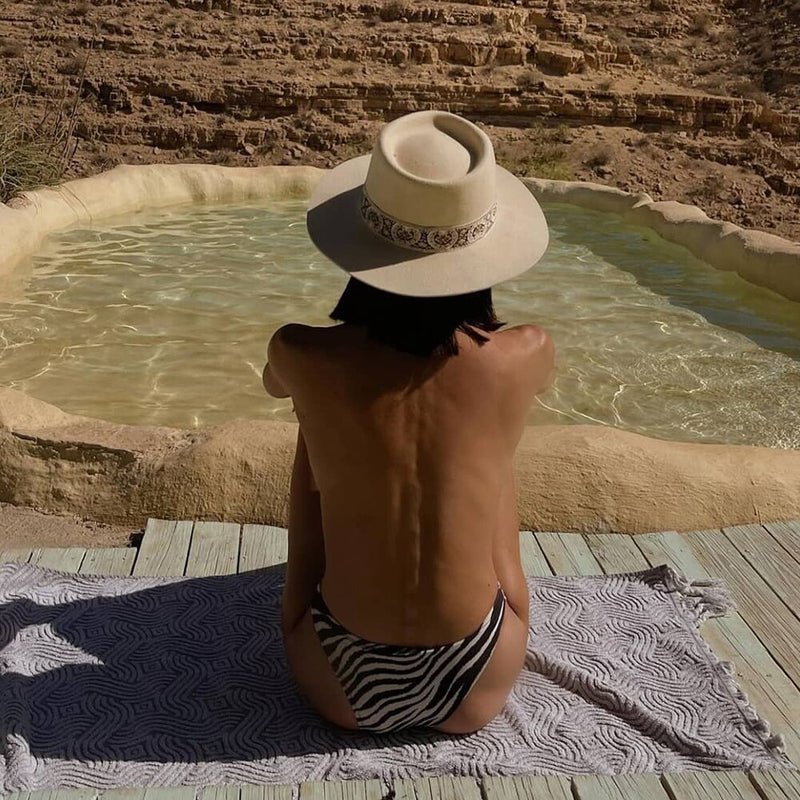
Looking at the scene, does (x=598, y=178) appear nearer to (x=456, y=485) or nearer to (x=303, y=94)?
(x=303, y=94)

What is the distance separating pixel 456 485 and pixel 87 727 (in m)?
0.93

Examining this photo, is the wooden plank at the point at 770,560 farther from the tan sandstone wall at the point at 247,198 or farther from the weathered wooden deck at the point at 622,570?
the tan sandstone wall at the point at 247,198

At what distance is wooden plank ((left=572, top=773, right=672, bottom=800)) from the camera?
5.97 feet

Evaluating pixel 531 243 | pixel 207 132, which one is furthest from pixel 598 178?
pixel 531 243

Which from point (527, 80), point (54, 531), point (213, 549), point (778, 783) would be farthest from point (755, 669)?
point (527, 80)

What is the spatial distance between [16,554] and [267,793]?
129 cm

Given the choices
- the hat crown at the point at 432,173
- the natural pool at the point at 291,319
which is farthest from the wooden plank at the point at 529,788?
the natural pool at the point at 291,319

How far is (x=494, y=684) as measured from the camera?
1.92m

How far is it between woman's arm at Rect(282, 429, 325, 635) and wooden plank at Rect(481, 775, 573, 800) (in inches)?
19.6

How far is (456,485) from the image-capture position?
1.75 meters

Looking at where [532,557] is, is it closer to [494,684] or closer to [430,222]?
[494,684]

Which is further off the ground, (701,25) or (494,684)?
(494,684)

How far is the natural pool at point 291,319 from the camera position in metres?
4.71

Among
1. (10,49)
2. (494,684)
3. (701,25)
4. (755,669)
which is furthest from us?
(701,25)
